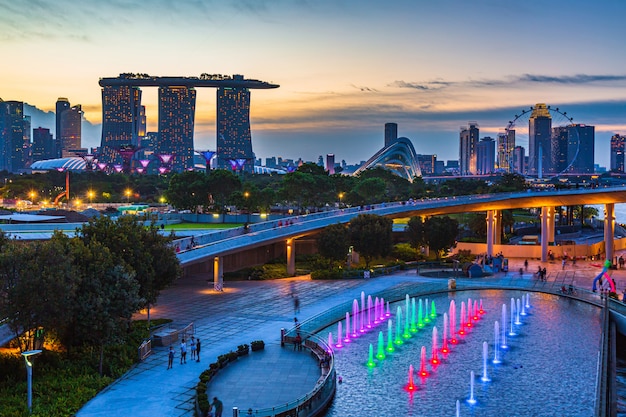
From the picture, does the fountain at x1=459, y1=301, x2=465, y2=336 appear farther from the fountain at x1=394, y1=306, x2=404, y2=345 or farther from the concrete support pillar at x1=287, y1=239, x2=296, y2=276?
the concrete support pillar at x1=287, y1=239, x2=296, y2=276

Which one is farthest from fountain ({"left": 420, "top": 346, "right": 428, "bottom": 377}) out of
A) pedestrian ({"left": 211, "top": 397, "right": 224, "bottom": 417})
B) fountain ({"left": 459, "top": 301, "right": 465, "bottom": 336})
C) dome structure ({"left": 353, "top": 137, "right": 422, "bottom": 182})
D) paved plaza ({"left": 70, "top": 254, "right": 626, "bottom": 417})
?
dome structure ({"left": 353, "top": 137, "right": 422, "bottom": 182})

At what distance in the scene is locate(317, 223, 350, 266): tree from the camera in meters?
47.3

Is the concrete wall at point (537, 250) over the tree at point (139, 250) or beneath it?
beneath

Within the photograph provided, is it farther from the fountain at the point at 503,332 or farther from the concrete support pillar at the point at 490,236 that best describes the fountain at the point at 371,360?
the concrete support pillar at the point at 490,236

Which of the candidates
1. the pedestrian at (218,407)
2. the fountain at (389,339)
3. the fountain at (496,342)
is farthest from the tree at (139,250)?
the fountain at (496,342)

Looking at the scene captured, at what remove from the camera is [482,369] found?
24.3 meters

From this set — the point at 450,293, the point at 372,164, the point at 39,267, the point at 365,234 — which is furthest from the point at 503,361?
→ the point at 372,164

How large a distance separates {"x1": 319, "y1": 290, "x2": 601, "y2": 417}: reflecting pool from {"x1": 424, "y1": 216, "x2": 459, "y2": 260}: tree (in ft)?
66.9

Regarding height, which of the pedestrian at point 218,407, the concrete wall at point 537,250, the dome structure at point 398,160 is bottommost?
the pedestrian at point 218,407

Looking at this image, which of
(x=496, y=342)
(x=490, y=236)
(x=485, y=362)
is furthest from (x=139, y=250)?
(x=490, y=236)

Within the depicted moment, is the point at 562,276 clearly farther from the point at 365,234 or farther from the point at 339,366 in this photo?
the point at 339,366

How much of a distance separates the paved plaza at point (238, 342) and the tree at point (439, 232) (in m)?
7.62

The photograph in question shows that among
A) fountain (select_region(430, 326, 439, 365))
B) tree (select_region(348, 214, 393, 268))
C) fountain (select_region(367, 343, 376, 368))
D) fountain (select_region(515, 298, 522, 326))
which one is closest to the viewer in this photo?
fountain (select_region(367, 343, 376, 368))

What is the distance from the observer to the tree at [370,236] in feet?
160
